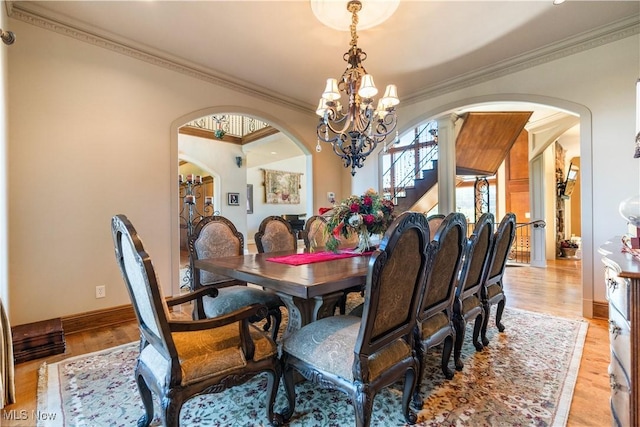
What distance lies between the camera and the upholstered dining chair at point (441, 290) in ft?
5.52

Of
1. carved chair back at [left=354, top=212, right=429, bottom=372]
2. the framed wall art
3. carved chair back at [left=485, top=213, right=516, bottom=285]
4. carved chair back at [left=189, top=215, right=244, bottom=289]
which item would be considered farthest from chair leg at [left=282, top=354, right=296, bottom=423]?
the framed wall art

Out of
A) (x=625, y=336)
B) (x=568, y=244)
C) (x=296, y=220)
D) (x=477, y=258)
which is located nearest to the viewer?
(x=625, y=336)

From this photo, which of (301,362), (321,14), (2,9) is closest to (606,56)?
(321,14)

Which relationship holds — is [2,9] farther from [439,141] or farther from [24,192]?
[439,141]

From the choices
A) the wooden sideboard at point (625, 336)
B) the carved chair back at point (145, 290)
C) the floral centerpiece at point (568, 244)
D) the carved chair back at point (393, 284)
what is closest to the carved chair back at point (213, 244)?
the carved chair back at point (145, 290)

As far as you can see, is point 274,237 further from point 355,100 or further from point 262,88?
point 262,88

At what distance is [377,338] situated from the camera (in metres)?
1.34

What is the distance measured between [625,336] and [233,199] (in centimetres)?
726

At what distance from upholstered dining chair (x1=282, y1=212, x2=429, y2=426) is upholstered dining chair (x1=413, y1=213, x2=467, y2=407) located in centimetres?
13

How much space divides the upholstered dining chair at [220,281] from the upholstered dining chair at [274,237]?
294mm

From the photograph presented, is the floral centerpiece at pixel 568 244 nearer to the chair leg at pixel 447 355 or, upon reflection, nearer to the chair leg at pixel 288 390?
the chair leg at pixel 447 355

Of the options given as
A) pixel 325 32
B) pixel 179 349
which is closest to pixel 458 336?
pixel 179 349

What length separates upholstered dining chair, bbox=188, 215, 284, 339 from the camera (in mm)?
2320

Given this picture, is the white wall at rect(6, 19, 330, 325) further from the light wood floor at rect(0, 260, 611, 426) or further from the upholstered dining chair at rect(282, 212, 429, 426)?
the upholstered dining chair at rect(282, 212, 429, 426)
